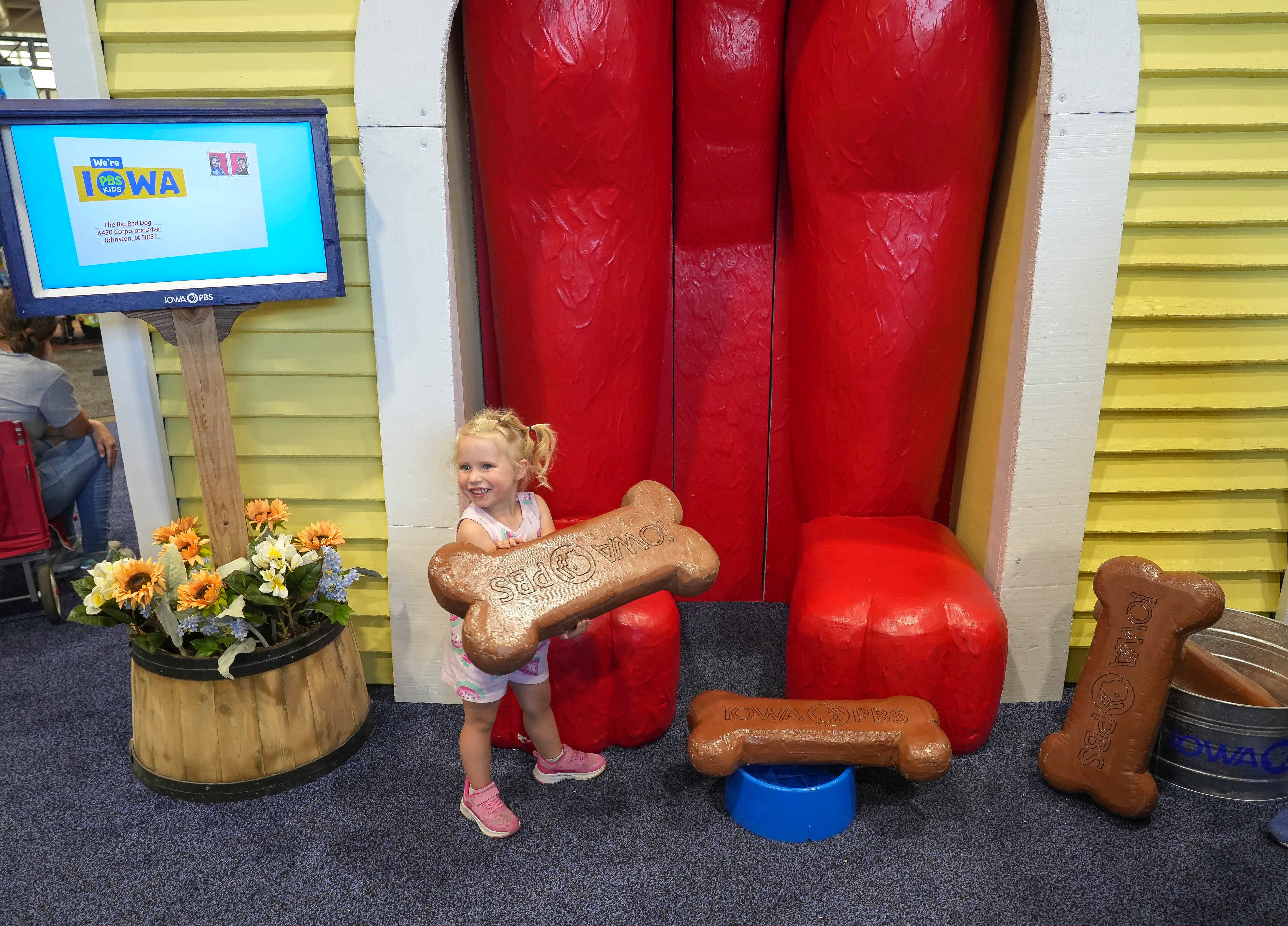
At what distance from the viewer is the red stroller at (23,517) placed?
278cm

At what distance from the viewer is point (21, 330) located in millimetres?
2934

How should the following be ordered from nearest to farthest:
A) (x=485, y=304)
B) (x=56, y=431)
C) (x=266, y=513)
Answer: (x=266, y=513), (x=485, y=304), (x=56, y=431)

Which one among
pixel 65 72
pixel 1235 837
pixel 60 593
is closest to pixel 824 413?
pixel 1235 837

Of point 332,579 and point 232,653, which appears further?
point 332,579

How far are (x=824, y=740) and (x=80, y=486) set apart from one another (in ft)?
9.25

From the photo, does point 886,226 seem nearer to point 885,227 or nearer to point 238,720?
point 885,227

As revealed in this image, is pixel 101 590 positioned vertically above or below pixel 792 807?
above

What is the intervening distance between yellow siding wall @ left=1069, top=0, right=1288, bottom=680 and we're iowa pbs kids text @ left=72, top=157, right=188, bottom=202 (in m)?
2.08

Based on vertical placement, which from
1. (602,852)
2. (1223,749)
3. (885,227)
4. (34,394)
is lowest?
(602,852)

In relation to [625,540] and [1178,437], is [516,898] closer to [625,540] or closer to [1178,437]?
[625,540]

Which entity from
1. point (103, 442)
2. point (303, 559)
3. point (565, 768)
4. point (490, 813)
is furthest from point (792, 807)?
point (103, 442)

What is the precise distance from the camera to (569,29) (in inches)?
73.5

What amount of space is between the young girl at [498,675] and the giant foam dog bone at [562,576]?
8 cm

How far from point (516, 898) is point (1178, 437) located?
1.88 meters
